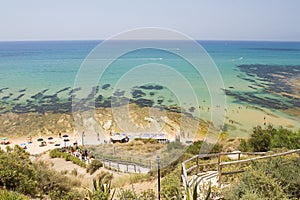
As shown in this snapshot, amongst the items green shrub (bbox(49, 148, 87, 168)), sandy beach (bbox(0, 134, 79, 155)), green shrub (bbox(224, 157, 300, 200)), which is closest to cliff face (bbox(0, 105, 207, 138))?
sandy beach (bbox(0, 134, 79, 155))

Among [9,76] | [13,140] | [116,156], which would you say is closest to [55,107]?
[13,140]

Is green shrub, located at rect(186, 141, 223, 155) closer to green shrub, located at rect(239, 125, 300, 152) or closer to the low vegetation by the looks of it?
green shrub, located at rect(239, 125, 300, 152)

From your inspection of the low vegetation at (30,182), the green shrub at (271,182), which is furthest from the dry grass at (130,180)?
the green shrub at (271,182)

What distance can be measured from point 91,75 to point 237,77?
4633 centimetres

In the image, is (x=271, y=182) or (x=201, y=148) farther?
(x=201, y=148)

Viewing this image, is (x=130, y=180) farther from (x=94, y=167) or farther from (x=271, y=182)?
(x=271, y=182)

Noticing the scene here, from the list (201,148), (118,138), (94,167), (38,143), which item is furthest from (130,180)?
(38,143)

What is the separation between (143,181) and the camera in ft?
25.5

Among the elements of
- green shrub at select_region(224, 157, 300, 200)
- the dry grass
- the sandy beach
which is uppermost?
green shrub at select_region(224, 157, 300, 200)

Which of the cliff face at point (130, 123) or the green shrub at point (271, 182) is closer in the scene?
the green shrub at point (271, 182)

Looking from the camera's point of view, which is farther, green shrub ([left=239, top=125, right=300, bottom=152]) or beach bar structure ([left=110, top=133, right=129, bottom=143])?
beach bar structure ([left=110, top=133, right=129, bottom=143])

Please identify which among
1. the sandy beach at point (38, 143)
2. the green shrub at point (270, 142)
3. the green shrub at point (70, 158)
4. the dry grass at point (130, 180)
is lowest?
the sandy beach at point (38, 143)

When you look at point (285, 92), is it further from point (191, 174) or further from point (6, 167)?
point (6, 167)

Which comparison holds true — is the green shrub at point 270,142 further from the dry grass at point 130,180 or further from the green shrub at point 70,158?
the green shrub at point 70,158
